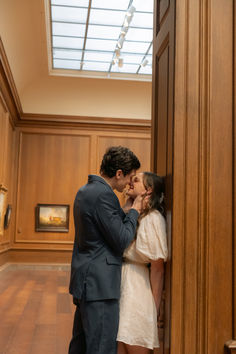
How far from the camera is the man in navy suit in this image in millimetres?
3193

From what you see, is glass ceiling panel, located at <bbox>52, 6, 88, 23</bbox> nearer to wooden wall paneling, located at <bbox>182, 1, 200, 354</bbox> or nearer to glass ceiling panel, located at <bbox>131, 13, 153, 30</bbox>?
glass ceiling panel, located at <bbox>131, 13, 153, 30</bbox>

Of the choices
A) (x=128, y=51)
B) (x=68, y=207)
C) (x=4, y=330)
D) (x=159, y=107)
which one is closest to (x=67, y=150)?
(x=68, y=207)

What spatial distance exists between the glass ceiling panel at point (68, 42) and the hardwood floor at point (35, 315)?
708 centimetres

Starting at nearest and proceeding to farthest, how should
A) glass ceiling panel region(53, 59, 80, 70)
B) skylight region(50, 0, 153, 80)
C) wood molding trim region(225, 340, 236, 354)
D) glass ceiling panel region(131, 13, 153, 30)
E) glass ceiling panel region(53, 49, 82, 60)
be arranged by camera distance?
wood molding trim region(225, 340, 236, 354)
skylight region(50, 0, 153, 80)
glass ceiling panel region(131, 13, 153, 30)
glass ceiling panel region(53, 49, 82, 60)
glass ceiling panel region(53, 59, 80, 70)

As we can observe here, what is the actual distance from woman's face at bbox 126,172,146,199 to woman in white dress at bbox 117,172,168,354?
52 millimetres

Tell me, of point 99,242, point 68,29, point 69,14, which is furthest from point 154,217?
point 68,29

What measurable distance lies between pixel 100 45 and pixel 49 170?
498 centimetres

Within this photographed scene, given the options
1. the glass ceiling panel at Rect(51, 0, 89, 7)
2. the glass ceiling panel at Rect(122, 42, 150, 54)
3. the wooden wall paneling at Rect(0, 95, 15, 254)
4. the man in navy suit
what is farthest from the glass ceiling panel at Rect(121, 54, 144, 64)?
the man in navy suit

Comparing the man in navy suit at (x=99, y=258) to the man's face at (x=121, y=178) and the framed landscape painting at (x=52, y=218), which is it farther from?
the framed landscape painting at (x=52, y=218)

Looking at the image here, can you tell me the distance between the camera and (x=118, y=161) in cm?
355

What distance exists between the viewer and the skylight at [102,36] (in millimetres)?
11547

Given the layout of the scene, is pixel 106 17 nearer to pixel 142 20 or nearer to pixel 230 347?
pixel 142 20

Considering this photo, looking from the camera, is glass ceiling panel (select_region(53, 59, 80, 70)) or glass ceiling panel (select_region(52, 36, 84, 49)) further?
glass ceiling panel (select_region(53, 59, 80, 70))

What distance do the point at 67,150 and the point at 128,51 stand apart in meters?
4.37
